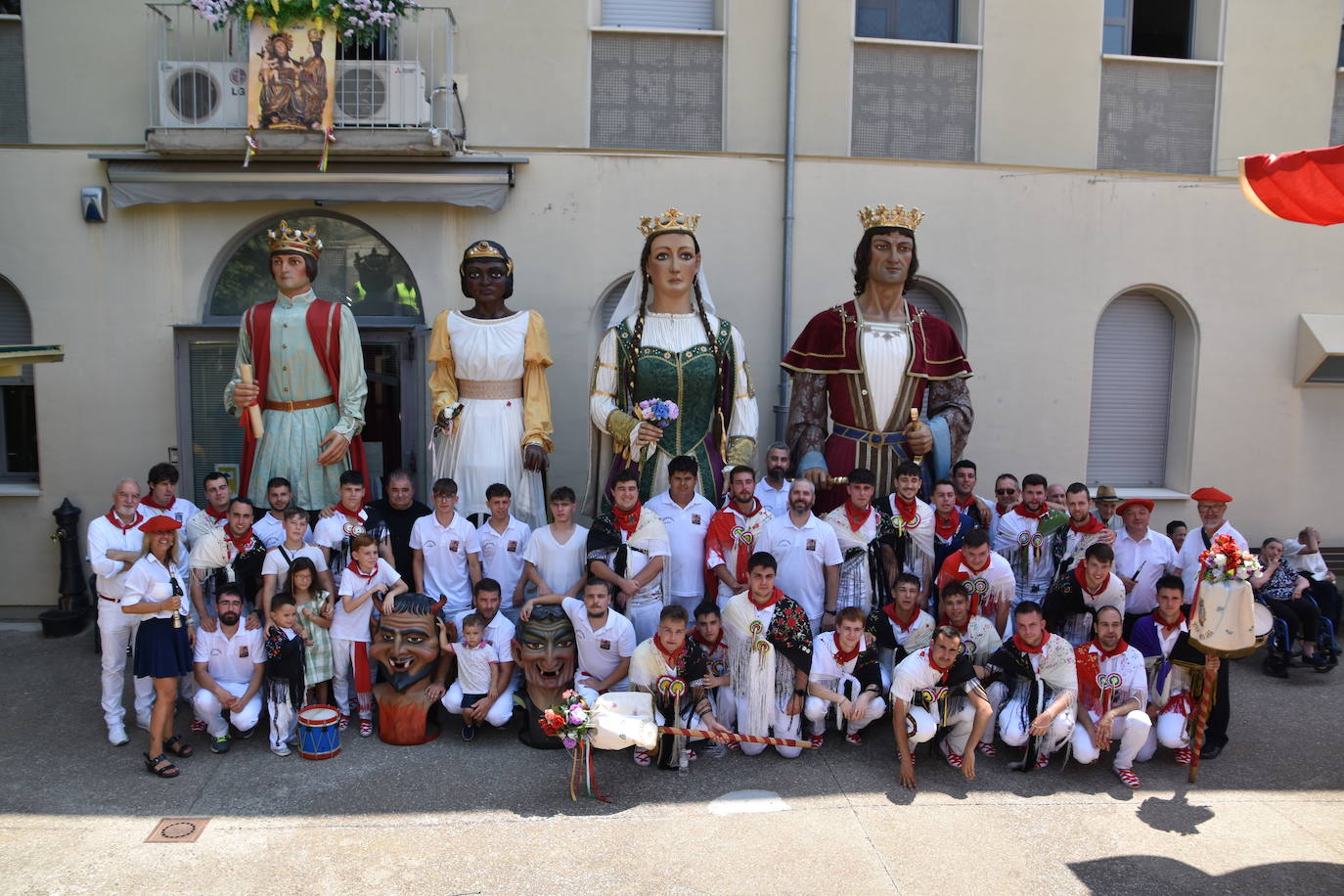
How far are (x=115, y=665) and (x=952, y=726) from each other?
415 centimetres

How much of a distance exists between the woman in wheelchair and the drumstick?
6039 millimetres

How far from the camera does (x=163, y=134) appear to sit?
6410 mm

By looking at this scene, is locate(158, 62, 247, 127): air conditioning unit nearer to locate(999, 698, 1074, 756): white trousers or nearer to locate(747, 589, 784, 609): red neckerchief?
locate(747, 589, 784, 609): red neckerchief

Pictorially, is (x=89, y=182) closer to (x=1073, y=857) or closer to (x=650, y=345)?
(x=650, y=345)

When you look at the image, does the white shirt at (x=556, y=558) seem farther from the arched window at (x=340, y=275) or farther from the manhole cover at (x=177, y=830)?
the arched window at (x=340, y=275)

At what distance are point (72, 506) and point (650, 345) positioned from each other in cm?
439

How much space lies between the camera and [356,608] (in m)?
4.98

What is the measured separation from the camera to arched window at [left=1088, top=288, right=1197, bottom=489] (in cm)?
776

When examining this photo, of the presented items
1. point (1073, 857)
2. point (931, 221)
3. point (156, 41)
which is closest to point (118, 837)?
point (1073, 857)

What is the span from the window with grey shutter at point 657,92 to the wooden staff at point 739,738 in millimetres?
4363

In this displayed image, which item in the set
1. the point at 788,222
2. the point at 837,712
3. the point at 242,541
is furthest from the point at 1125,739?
the point at 242,541

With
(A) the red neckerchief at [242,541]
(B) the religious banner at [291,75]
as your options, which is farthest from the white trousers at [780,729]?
(B) the religious banner at [291,75]

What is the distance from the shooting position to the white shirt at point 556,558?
5285 millimetres

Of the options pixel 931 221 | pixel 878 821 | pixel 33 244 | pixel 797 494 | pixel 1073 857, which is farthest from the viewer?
pixel 931 221
